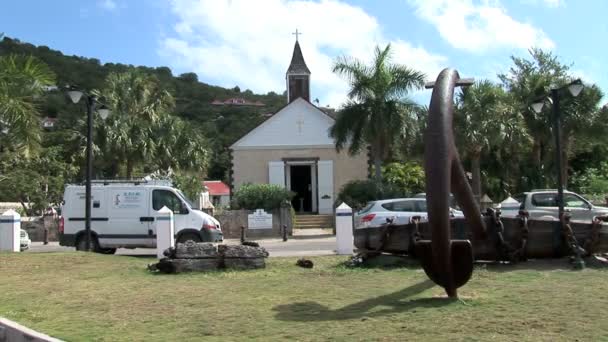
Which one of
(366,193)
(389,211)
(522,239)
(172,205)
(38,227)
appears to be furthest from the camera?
(366,193)

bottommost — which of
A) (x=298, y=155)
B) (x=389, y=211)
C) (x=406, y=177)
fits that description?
(x=389, y=211)

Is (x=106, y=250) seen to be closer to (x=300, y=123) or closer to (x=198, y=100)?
(x=300, y=123)

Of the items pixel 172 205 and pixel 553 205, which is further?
pixel 553 205

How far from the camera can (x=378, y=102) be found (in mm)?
29438

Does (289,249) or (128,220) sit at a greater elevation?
(128,220)

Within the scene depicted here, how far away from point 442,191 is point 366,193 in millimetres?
22783

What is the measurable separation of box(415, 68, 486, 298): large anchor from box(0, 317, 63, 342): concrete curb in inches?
172

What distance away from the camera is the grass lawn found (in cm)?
664

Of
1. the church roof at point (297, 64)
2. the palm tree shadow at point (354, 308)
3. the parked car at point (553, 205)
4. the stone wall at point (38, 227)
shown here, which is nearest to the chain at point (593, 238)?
the palm tree shadow at point (354, 308)

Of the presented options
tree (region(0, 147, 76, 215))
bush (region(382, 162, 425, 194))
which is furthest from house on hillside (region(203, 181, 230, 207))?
bush (region(382, 162, 425, 194))

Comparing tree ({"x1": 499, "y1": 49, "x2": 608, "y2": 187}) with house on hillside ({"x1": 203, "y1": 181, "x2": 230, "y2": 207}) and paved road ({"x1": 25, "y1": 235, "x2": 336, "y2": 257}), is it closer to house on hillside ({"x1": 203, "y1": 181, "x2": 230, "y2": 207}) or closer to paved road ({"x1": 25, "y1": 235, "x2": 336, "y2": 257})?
paved road ({"x1": 25, "y1": 235, "x2": 336, "y2": 257})

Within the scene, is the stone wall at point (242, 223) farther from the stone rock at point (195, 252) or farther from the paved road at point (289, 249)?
the stone rock at point (195, 252)

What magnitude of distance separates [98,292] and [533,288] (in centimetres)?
651

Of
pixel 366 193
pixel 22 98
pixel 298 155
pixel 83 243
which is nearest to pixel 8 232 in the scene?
pixel 83 243
